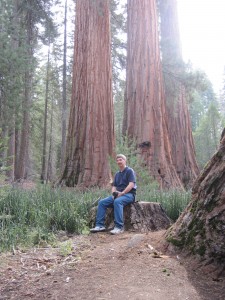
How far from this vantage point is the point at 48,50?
32.5 meters

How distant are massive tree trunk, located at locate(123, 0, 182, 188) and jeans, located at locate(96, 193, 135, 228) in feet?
15.4

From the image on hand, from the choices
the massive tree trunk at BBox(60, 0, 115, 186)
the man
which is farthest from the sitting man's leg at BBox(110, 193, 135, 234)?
the massive tree trunk at BBox(60, 0, 115, 186)

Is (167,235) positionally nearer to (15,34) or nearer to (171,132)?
(171,132)

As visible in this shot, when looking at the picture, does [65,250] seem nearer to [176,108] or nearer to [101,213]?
[101,213]

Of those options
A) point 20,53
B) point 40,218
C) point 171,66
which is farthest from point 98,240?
point 20,53

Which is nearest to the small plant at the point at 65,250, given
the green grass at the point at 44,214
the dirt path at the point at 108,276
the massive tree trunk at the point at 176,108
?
the dirt path at the point at 108,276

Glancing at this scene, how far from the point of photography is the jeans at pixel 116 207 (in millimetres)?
5516

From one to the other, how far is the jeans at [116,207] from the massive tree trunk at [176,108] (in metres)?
8.75

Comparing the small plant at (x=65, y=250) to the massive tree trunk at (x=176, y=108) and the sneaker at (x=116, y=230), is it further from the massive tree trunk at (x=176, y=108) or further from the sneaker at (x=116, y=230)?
the massive tree trunk at (x=176, y=108)

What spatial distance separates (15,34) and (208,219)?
44.7ft

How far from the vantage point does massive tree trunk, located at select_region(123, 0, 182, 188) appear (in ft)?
35.0

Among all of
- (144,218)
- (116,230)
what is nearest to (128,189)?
(144,218)

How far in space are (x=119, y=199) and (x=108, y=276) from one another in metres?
2.51

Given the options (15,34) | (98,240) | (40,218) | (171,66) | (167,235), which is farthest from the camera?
(15,34)
